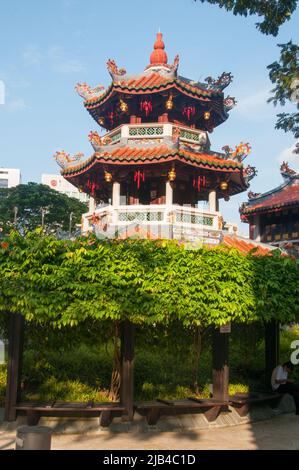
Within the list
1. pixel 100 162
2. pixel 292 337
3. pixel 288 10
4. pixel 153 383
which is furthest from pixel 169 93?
pixel 153 383

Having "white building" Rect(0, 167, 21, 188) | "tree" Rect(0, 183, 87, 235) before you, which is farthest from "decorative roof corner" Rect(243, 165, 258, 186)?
"white building" Rect(0, 167, 21, 188)

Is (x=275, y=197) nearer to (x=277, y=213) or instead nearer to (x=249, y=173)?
(x=277, y=213)

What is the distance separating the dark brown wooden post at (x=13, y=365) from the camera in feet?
31.9

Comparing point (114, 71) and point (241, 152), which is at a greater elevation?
point (114, 71)

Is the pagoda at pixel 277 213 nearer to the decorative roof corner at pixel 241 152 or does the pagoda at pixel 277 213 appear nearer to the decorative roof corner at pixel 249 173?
the decorative roof corner at pixel 249 173

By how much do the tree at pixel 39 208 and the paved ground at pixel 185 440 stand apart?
49297 millimetres

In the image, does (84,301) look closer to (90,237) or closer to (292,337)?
(90,237)

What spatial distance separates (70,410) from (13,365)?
5.29ft

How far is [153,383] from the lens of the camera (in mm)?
12555

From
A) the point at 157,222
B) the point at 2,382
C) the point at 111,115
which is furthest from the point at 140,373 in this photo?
the point at 111,115

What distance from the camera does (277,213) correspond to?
99.3 ft

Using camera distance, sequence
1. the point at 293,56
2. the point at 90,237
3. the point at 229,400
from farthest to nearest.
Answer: the point at 293,56 → the point at 229,400 → the point at 90,237

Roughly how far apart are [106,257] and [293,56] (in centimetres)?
926

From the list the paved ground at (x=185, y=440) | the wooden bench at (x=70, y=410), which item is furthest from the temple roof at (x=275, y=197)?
the wooden bench at (x=70, y=410)
